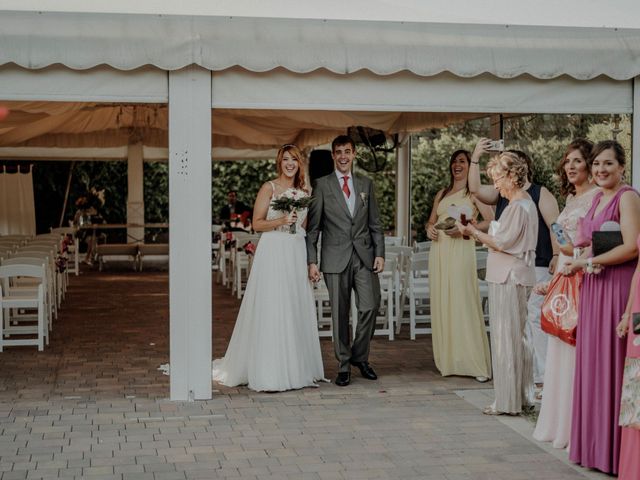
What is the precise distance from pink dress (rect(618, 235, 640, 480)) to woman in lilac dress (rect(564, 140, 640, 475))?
1.47 feet

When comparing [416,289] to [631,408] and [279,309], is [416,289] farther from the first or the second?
[631,408]

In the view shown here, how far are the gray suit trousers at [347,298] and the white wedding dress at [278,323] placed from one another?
20 cm

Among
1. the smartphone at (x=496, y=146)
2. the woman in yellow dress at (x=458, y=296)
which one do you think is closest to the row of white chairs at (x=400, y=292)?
the woman in yellow dress at (x=458, y=296)

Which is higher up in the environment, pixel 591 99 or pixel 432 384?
pixel 591 99

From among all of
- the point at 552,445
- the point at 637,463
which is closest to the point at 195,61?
the point at 552,445

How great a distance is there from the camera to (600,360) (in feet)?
19.0

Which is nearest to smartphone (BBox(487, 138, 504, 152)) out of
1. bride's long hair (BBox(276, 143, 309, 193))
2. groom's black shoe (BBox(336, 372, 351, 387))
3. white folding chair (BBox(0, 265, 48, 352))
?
bride's long hair (BBox(276, 143, 309, 193))

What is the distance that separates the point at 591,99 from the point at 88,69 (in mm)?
4003

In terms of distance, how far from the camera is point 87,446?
6.41 meters

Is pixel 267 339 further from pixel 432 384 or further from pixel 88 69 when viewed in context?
pixel 88 69

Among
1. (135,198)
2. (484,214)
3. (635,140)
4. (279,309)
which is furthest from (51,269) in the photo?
(135,198)

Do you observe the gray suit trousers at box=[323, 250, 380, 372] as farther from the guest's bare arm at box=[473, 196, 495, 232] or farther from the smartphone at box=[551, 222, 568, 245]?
the smartphone at box=[551, 222, 568, 245]

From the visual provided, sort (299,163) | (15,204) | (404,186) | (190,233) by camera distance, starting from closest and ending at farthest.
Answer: (190,233)
(299,163)
(404,186)
(15,204)

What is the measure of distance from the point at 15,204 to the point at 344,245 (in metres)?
14.7
